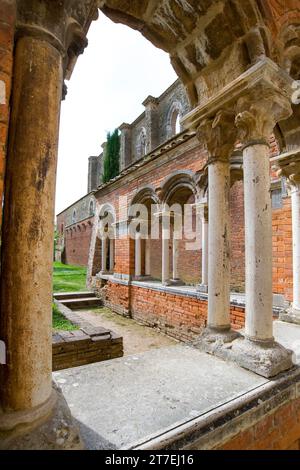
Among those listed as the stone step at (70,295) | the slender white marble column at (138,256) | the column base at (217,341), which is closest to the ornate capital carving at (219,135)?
the column base at (217,341)

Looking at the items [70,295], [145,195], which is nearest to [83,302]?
[70,295]

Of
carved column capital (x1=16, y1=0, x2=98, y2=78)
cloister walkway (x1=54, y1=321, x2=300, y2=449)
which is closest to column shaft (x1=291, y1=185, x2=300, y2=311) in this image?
cloister walkway (x1=54, y1=321, x2=300, y2=449)

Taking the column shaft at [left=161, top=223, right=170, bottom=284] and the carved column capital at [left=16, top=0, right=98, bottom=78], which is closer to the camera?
the carved column capital at [left=16, top=0, right=98, bottom=78]

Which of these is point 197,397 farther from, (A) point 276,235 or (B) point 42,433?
(A) point 276,235

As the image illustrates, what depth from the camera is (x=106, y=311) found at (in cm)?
942

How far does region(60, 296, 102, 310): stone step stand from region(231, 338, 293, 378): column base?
8233 mm

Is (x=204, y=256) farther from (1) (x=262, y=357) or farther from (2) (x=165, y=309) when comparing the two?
(1) (x=262, y=357)

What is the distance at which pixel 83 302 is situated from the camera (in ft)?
32.9

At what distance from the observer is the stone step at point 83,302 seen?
9523mm

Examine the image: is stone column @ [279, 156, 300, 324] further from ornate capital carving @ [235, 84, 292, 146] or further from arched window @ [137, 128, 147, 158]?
arched window @ [137, 128, 147, 158]

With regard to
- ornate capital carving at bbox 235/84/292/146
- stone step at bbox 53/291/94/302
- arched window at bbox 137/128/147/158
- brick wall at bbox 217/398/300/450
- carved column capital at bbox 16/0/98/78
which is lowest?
stone step at bbox 53/291/94/302

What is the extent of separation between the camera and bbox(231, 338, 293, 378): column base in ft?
6.17

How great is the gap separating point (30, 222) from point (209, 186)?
193 centimetres

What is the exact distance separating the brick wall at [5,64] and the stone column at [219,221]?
73.5 inches
